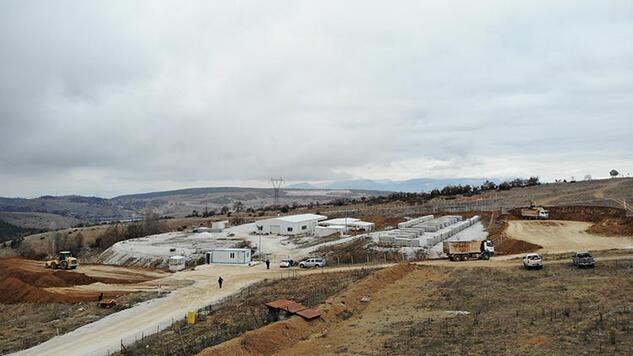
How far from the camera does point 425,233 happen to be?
210ft

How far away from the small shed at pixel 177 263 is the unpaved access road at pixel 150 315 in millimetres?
7572

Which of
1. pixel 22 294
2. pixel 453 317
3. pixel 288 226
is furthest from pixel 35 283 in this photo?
pixel 453 317

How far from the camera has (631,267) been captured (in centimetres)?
3275

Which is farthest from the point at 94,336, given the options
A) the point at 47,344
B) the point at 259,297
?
the point at 259,297

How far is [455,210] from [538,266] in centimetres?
5484

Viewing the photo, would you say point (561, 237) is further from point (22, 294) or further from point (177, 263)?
point (22, 294)

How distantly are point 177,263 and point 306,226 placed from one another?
27.5 meters

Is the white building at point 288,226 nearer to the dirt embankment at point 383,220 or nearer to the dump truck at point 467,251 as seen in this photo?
the dirt embankment at point 383,220

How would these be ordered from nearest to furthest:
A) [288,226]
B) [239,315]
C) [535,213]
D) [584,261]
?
[239,315] → [584,261] → [535,213] → [288,226]

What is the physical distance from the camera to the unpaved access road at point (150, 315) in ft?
102

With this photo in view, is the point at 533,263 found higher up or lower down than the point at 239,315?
higher up

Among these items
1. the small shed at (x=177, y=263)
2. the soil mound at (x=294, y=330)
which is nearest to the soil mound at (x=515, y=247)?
the soil mound at (x=294, y=330)

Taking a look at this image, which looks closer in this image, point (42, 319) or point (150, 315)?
point (150, 315)

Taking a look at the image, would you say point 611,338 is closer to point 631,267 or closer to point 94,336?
point 631,267
